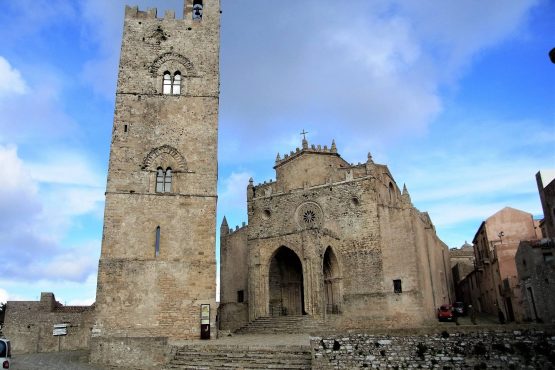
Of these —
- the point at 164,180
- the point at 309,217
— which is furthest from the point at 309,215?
the point at 164,180

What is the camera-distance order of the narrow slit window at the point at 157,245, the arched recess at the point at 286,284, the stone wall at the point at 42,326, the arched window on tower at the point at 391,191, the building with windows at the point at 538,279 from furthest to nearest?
1. the arched window on tower at the point at 391,191
2. the arched recess at the point at 286,284
3. the stone wall at the point at 42,326
4. the narrow slit window at the point at 157,245
5. the building with windows at the point at 538,279

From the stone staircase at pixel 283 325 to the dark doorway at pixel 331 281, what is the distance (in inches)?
172

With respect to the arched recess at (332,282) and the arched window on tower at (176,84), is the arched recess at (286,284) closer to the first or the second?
the arched recess at (332,282)

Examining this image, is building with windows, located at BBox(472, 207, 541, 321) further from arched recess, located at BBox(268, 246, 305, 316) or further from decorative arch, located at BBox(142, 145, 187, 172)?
decorative arch, located at BBox(142, 145, 187, 172)

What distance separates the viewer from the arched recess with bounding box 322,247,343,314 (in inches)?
1110

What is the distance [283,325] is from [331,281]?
5756 mm

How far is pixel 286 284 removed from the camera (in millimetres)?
29484

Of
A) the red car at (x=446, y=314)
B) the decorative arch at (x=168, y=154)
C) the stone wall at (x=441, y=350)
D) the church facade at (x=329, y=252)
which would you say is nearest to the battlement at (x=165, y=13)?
the decorative arch at (x=168, y=154)

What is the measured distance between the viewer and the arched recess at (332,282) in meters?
28.2

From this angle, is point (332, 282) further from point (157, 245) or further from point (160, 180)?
point (160, 180)

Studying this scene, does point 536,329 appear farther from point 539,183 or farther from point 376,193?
point 376,193

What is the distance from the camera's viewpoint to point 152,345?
1580 cm

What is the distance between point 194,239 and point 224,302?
12.6 metres

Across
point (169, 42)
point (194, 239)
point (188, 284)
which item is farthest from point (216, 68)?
point (188, 284)
